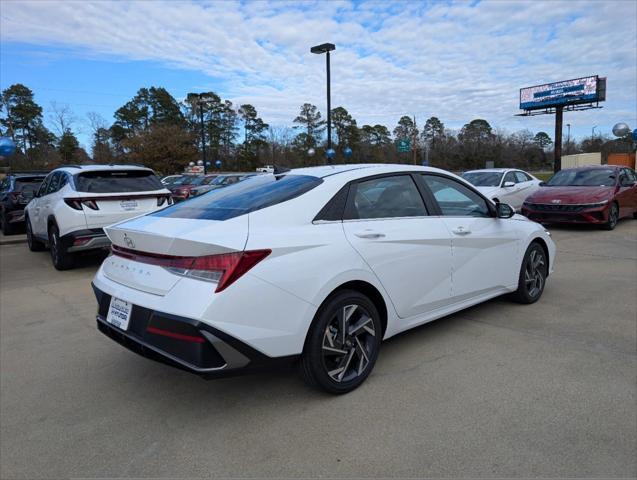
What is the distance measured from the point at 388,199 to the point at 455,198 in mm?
979

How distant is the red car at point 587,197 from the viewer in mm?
10531

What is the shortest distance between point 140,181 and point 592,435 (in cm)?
706

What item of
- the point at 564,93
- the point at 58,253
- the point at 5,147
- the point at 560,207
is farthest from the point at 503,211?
the point at 564,93

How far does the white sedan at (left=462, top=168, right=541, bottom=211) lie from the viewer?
1232cm

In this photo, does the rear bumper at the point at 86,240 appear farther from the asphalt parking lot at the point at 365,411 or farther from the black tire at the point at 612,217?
the black tire at the point at 612,217

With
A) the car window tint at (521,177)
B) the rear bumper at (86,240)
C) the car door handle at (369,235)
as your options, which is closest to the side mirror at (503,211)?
the car door handle at (369,235)

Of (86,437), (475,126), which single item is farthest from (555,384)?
(475,126)

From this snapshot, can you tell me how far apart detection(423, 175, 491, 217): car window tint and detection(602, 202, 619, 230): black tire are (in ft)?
25.8

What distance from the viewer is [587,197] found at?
10.7 meters

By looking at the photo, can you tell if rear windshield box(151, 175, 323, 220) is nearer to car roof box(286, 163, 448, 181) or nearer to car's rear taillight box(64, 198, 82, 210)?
car roof box(286, 163, 448, 181)

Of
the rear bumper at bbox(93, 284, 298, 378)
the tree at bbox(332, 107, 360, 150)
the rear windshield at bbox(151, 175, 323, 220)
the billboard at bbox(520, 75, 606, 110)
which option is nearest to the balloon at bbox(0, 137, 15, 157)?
the rear windshield at bbox(151, 175, 323, 220)

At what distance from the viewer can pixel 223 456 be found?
2.54 meters

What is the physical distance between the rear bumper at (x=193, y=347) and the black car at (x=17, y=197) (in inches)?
444

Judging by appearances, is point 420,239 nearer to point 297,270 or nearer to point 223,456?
point 297,270
